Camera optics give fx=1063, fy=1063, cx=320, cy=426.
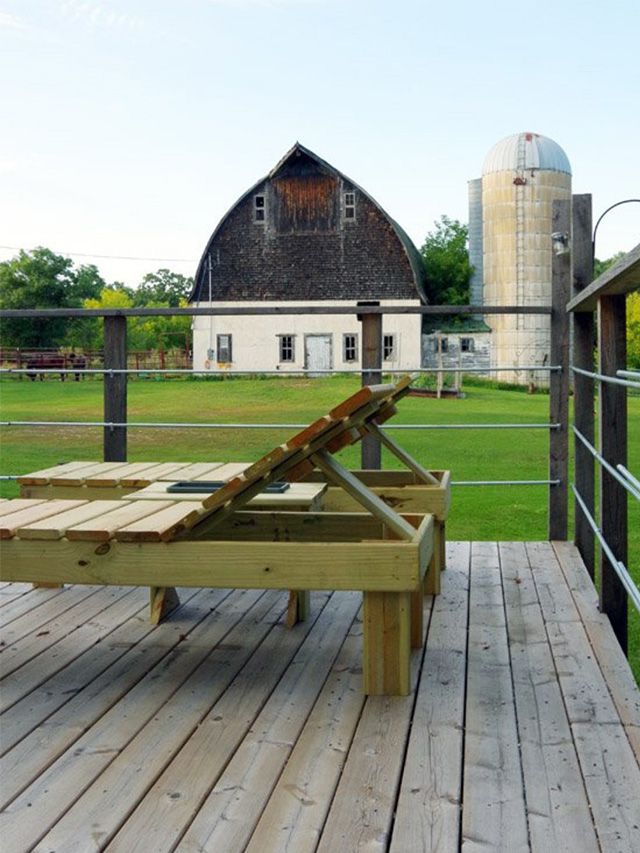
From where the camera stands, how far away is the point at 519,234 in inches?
1382

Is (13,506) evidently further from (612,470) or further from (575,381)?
(575,381)

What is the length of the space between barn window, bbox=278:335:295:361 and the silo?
6451 mm

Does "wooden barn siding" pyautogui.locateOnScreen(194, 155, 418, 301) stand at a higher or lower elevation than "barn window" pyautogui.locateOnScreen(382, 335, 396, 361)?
higher

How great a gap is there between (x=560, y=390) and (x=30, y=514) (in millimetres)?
3070

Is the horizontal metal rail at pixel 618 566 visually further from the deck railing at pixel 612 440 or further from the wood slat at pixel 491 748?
the wood slat at pixel 491 748

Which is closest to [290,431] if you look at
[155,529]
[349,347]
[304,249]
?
[349,347]

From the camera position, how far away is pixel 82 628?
365 cm

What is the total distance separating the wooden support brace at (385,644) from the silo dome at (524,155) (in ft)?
113

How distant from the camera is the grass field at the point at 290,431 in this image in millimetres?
9714

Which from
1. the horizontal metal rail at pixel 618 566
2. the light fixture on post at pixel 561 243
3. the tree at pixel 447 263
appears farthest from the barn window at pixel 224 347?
the horizontal metal rail at pixel 618 566

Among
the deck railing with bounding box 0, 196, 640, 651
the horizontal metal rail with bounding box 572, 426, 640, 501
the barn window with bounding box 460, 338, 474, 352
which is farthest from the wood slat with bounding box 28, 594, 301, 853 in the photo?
the barn window with bounding box 460, 338, 474, 352

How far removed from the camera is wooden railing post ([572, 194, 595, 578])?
4914mm

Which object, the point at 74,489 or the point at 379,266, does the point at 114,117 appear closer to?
the point at 379,266

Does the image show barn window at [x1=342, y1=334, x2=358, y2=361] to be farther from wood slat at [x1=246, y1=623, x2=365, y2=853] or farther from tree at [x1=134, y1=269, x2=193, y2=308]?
wood slat at [x1=246, y1=623, x2=365, y2=853]
